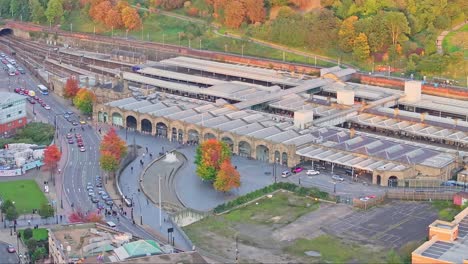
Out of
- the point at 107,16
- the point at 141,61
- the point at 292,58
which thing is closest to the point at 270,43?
the point at 292,58

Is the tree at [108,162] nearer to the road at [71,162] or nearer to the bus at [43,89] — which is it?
the road at [71,162]

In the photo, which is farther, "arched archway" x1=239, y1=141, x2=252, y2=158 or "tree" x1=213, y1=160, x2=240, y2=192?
"arched archway" x1=239, y1=141, x2=252, y2=158

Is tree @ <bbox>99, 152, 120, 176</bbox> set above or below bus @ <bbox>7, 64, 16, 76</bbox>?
below

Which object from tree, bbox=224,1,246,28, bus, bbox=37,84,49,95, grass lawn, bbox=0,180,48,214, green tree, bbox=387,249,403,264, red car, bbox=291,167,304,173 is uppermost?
tree, bbox=224,1,246,28

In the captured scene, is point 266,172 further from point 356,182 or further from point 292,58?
point 292,58

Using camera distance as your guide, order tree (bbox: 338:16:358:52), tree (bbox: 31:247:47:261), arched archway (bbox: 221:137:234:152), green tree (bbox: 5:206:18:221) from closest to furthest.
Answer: tree (bbox: 31:247:47:261) → green tree (bbox: 5:206:18:221) → arched archway (bbox: 221:137:234:152) → tree (bbox: 338:16:358:52)

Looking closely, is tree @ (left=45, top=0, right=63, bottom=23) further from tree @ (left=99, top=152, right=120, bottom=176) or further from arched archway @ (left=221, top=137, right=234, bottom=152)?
tree @ (left=99, top=152, right=120, bottom=176)

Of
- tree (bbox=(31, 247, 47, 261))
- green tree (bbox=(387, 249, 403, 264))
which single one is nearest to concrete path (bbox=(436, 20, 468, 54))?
green tree (bbox=(387, 249, 403, 264))
